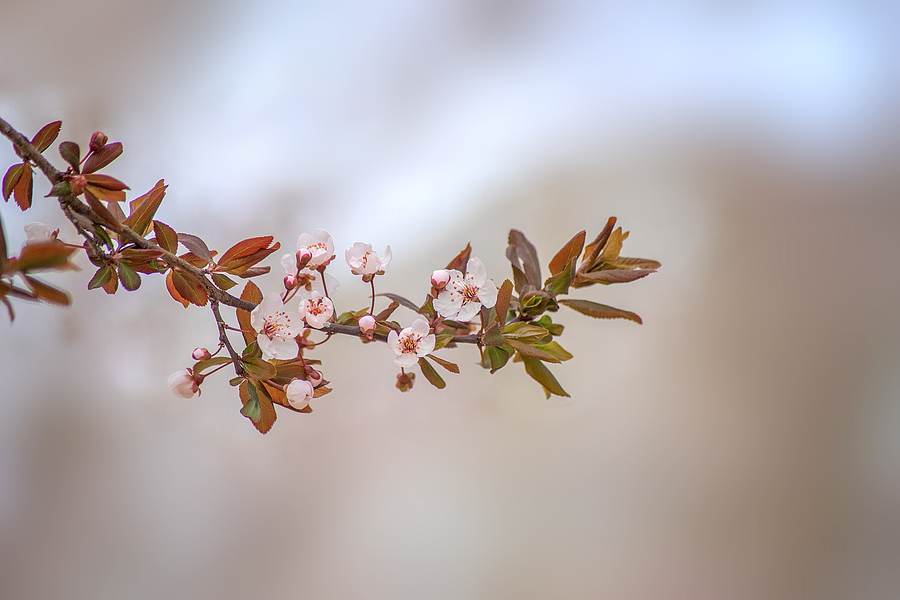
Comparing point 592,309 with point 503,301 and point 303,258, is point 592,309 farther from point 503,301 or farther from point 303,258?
point 303,258

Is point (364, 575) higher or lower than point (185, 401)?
lower

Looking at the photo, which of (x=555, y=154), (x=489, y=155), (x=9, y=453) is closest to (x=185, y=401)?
(x=9, y=453)

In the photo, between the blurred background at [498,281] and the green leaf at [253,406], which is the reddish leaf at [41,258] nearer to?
the green leaf at [253,406]

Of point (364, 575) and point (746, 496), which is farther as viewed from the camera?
point (746, 496)

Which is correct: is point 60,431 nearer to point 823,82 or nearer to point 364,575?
point 364,575

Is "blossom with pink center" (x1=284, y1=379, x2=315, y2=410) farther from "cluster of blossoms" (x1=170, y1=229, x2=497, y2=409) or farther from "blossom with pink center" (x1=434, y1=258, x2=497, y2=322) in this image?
"blossom with pink center" (x1=434, y1=258, x2=497, y2=322)

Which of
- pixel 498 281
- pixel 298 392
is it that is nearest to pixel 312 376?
pixel 298 392

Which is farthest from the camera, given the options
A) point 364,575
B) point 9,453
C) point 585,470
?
point 585,470

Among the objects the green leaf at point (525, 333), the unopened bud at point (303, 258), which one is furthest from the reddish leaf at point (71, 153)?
the green leaf at point (525, 333)
